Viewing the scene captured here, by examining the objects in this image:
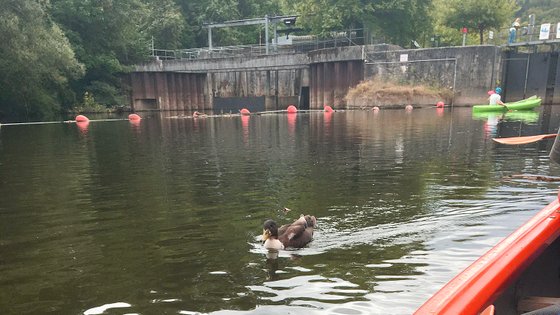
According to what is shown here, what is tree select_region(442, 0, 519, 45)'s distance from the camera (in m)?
44.9

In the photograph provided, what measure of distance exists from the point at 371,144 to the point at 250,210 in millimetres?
9398

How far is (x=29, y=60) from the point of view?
30750 mm

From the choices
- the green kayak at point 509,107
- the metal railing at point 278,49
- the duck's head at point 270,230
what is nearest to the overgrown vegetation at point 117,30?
the metal railing at point 278,49

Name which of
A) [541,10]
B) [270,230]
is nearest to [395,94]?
[270,230]

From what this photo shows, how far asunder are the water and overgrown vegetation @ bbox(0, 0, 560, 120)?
786 inches

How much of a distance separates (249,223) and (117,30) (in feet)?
156

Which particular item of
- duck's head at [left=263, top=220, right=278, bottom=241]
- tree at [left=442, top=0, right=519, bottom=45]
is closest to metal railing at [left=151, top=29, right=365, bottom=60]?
tree at [left=442, top=0, right=519, bottom=45]

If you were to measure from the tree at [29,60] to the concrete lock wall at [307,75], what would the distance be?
1120cm

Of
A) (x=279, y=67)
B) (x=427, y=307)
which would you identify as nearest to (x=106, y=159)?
(x=427, y=307)

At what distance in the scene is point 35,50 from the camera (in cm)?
3114

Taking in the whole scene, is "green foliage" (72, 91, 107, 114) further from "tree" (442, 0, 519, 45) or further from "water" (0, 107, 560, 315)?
"tree" (442, 0, 519, 45)

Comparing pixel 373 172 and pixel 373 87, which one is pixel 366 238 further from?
pixel 373 87

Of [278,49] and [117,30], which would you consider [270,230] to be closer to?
[278,49]

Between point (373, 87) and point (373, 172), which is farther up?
point (373, 87)
